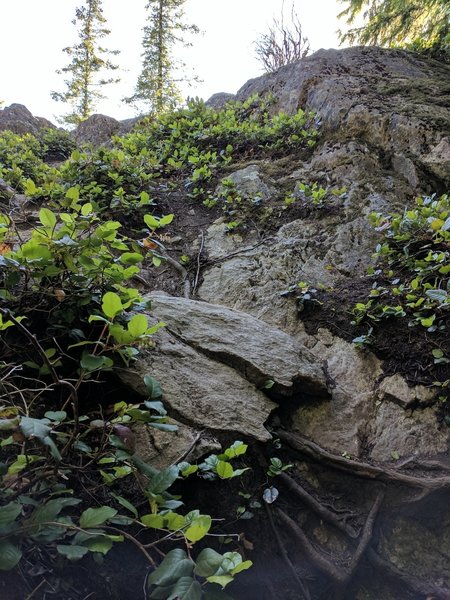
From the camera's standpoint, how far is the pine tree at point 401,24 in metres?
A: 7.30

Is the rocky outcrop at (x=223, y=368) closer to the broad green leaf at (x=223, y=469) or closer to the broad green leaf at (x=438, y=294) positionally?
the broad green leaf at (x=223, y=469)

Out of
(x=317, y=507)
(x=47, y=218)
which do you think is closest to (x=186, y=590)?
(x=317, y=507)

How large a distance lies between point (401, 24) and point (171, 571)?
411 inches

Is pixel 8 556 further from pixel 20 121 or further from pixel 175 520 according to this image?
pixel 20 121

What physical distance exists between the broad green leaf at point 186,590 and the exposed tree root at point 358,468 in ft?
4.74

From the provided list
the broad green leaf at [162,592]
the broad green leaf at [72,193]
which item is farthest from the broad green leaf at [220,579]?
the broad green leaf at [72,193]

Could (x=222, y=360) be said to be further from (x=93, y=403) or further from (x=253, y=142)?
(x=253, y=142)

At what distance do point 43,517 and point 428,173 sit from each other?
5172mm

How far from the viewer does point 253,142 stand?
635cm

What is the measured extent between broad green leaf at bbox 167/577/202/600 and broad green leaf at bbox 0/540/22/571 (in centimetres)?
46

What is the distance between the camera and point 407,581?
1998 mm

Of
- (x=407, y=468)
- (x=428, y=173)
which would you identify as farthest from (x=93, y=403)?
(x=428, y=173)

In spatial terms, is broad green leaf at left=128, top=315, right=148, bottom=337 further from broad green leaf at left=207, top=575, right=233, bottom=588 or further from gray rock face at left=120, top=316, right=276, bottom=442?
broad green leaf at left=207, top=575, right=233, bottom=588

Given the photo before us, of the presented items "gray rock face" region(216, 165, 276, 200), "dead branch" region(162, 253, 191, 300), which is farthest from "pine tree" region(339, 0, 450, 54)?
"dead branch" region(162, 253, 191, 300)
